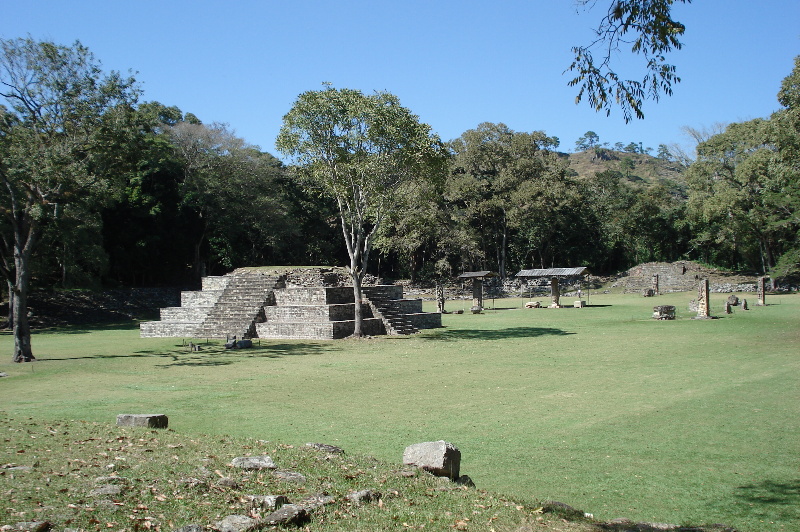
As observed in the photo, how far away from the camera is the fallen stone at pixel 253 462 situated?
602 centimetres

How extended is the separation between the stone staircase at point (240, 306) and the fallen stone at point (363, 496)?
18.5 meters

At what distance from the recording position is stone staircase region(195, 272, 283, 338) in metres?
24.2

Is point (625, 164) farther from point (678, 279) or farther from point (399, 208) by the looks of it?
point (399, 208)

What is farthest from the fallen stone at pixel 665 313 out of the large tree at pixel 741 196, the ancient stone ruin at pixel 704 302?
the large tree at pixel 741 196

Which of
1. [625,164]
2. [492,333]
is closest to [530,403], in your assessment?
[492,333]

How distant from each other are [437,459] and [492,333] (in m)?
17.6

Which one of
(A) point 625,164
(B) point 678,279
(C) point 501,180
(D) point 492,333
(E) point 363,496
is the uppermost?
(A) point 625,164

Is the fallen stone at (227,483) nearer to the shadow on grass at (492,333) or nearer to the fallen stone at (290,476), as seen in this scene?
the fallen stone at (290,476)

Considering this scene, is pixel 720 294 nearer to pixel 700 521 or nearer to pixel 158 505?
pixel 700 521

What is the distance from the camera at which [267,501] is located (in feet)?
16.8

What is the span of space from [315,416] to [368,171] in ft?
44.6

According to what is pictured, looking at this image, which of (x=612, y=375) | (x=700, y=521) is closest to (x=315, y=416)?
(x=700, y=521)

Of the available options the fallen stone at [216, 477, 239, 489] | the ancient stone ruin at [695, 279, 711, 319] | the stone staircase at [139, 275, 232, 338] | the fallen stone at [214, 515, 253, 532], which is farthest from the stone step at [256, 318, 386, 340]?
the fallen stone at [214, 515, 253, 532]

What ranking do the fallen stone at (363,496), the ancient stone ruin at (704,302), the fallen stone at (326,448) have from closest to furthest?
1. the fallen stone at (363,496)
2. the fallen stone at (326,448)
3. the ancient stone ruin at (704,302)
